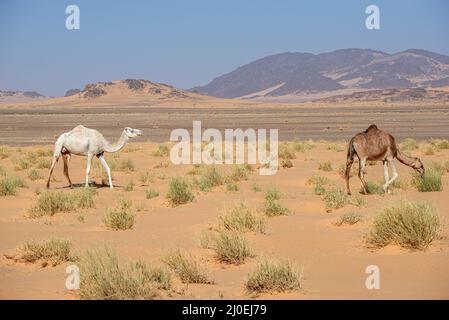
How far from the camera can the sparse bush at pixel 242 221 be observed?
36.4ft

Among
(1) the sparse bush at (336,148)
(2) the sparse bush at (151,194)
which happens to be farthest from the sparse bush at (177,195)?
(1) the sparse bush at (336,148)

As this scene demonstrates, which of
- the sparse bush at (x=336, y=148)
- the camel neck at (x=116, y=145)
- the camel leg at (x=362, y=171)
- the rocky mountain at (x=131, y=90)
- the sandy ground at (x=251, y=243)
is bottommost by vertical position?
the sandy ground at (x=251, y=243)

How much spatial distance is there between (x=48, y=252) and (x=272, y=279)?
3.49 meters

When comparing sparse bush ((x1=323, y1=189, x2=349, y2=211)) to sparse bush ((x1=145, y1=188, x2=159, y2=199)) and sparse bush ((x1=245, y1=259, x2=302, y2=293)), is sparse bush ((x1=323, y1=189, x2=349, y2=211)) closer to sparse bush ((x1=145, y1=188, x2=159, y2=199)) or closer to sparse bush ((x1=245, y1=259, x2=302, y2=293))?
sparse bush ((x1=145, y1=188, x2=159, y2=199))

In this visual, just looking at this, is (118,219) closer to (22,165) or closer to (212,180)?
(212,180)

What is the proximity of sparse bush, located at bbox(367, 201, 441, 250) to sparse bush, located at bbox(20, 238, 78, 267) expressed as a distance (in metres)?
4.31

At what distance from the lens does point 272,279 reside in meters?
7.28

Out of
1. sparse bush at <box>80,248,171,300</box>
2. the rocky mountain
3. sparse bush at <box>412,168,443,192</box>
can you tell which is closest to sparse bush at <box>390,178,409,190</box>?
sparse bush at <box>412,168,443,192</box>

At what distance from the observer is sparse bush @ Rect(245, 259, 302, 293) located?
7.27 meters

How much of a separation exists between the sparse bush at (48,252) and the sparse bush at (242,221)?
2897 mm

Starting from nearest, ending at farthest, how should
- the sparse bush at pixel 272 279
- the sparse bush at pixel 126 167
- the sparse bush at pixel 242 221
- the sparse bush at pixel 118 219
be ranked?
the sparse bush at pixel 272 279
the sparse bush at pixel 242 221
the sparse bush at pixel 118 219
the sparse bush at pixel 126 167

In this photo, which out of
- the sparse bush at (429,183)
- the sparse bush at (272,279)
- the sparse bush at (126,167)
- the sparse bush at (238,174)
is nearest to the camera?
the sparse bush at (272,279)

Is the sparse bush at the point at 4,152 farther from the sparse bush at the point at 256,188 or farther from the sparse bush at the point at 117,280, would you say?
the sparse bush at the point at 117,280

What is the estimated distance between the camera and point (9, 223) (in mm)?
12477
